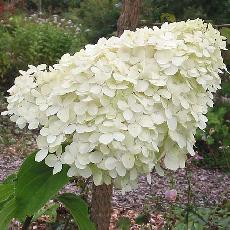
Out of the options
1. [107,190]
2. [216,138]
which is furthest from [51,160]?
[216,138]

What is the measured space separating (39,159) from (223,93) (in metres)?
4.35

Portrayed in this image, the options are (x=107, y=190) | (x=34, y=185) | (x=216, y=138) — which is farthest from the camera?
(x=216, y=138)

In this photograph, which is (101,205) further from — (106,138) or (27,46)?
(27,46)

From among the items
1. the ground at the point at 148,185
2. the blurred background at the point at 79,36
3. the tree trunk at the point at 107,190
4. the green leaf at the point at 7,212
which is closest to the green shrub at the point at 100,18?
the blurred background at the point at 79,36

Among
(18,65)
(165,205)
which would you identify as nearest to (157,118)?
(165,205)

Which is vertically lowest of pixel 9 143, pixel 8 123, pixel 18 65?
pixel 9 143

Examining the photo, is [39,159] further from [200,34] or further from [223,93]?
[223,93]

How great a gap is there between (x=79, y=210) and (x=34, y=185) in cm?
20

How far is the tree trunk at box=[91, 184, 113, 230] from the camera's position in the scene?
6.39 ft

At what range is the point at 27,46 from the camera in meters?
6.67

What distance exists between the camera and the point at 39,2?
39.2 ft

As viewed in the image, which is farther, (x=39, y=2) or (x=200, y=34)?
(x=39, y=2)

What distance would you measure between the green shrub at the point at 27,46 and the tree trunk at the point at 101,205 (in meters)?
4.44

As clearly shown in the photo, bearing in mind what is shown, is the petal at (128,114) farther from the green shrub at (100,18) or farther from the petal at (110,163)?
the green shrub at (100,18)
